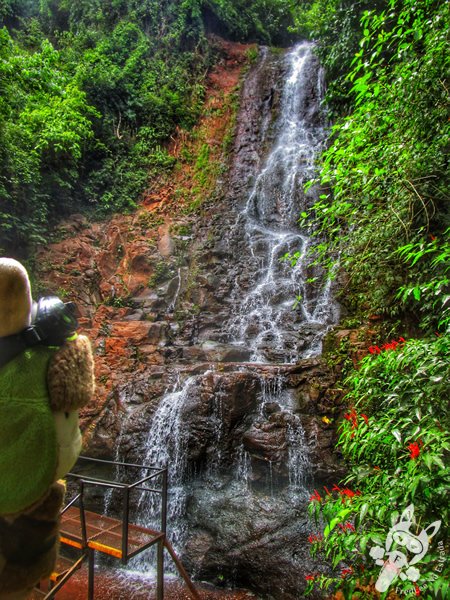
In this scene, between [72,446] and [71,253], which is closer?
[72,446]

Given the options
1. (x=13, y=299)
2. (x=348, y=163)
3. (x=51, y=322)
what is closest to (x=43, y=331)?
(x=51, y=322)

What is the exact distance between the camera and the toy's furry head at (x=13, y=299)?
1.42 metres

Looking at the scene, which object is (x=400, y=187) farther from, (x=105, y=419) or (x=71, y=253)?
(x=71, y=253)

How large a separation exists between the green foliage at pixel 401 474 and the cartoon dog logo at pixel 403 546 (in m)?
0.04

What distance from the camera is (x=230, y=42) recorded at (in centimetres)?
1614

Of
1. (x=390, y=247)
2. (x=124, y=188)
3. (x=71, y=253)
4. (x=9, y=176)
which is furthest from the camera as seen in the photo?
(x=124, y=188)

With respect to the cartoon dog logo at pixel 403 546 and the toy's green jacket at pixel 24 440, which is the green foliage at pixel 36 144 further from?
the cartoon dog logo at pixel 403 546

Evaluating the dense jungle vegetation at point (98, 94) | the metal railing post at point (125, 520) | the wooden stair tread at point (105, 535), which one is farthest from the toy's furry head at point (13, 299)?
the dense jungle vegetation at point (98, 94)

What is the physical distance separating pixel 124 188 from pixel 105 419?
7.93 metres

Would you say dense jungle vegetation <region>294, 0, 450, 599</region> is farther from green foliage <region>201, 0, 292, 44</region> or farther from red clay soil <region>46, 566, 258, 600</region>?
green foliage <region>201, 0, 292, 44</region>

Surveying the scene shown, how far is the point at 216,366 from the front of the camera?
21.9 ft

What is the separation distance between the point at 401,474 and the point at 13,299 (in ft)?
7.26

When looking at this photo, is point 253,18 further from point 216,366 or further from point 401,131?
point 216,366

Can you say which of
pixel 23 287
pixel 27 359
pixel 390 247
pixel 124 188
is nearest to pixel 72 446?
pixel 27 359
